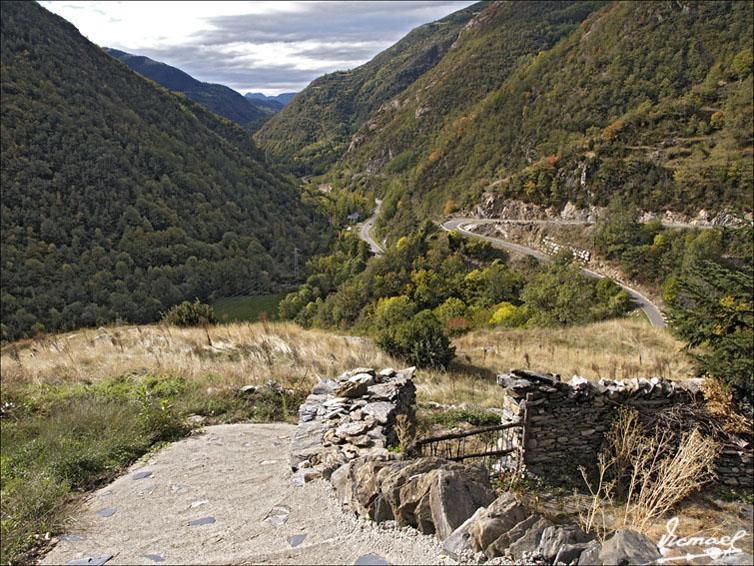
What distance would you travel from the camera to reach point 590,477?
6.13 meters

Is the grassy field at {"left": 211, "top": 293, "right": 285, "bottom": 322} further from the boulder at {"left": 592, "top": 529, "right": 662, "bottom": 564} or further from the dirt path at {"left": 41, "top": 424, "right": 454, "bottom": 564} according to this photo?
the boulder at {"left": 592, "top": 529, "right": 662, "bottom": 564}

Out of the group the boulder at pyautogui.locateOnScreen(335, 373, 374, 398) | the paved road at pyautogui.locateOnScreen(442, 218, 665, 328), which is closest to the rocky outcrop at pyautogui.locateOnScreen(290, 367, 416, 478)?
the boulder at pyautogui.locateOnScreen(335, 373, 374, 398)

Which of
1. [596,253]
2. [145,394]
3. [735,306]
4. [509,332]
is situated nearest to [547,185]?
[596,253]

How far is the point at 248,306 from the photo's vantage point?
5222cm

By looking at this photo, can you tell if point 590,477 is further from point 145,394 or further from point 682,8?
point 682,8

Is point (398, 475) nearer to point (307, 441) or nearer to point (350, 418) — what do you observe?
point (307, 441)

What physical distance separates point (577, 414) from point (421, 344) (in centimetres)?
489

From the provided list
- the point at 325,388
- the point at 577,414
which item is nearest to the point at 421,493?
the point at 577,414

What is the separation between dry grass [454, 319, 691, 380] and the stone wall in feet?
7.96

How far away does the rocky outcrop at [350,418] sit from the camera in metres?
4.87

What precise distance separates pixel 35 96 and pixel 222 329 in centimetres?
5442

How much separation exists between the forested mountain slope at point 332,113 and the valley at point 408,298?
123 ft

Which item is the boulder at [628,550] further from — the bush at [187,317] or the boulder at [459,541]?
the bush at [187,317]

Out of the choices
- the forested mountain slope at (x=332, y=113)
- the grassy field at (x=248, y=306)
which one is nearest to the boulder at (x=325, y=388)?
the grassy field at (x=248, y=306)
